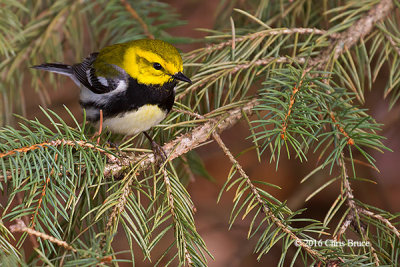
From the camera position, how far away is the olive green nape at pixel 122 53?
1058 millimetres

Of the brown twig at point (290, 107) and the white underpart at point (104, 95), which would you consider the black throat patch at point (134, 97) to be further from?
the brown twig at point (290, 107)

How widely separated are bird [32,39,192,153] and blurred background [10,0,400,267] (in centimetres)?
70

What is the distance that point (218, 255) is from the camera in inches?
68.3

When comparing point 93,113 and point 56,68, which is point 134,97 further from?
point 56,68

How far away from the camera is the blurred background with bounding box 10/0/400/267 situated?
5.35ft

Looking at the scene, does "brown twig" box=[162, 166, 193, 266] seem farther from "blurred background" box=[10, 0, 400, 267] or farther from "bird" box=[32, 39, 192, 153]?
"blurred background" box=[10, 0, 400, 267]

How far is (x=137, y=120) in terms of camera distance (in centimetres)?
99

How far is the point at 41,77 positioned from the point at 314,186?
1.00m

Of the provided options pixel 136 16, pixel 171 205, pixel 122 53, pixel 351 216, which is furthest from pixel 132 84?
pixel 351 216

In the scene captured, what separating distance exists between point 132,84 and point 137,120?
6.3 inches

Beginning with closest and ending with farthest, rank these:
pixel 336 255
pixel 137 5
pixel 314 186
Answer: pixel 336 255 → pixel 137 5 → pixel 314 186

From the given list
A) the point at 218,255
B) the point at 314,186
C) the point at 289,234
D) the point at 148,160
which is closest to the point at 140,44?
the point at 148,160

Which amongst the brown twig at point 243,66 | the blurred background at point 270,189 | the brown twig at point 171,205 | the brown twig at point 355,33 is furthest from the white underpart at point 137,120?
the blurred background at point 270,189

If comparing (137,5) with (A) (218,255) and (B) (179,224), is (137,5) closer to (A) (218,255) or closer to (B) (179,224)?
(B) (179,224)
